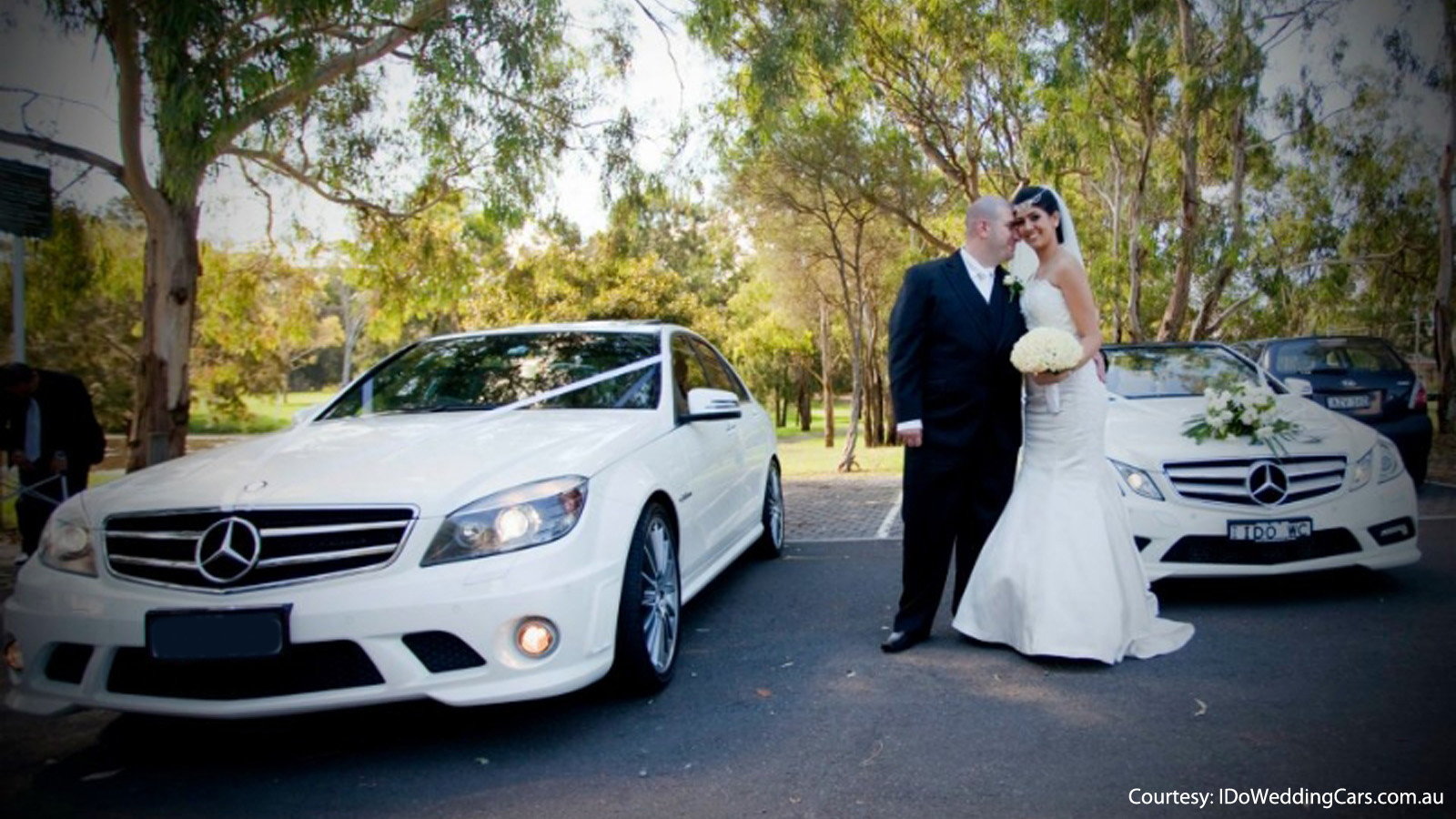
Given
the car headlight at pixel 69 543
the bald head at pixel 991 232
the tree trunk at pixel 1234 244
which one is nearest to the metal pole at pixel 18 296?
→ the car headlight at pixel 69 543

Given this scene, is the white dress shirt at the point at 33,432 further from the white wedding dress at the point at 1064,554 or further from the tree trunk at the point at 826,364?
the tree trunk at the point at 826,364

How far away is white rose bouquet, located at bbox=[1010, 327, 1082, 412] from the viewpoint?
427 centimetres

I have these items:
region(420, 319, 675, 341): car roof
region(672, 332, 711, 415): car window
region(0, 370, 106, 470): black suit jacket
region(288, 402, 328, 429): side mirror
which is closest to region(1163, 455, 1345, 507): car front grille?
region(672, 332, 711, 415): car window

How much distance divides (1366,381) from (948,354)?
7.88m

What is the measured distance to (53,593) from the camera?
11.2 feet

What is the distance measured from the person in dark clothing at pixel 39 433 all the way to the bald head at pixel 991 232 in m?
6.17

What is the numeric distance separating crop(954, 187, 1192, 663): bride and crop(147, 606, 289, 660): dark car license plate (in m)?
3.00

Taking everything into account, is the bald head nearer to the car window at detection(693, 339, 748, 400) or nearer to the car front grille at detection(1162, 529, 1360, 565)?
the car front grille at detection(1162, 529, 1360, 565)

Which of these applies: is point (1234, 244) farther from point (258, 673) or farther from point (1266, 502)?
point (258, 673)

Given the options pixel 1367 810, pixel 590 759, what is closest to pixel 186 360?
pixel 590 759

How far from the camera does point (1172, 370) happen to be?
7.00m

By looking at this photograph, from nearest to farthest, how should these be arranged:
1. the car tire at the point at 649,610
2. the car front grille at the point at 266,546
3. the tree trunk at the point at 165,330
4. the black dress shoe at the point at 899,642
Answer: the car front grille at the point at 266,546 → the car tire at the point at 649,610 → the black dress shoe at the point at 899,642 → the tree trunk at the point at 165,330

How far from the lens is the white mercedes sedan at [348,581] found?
3.22 m

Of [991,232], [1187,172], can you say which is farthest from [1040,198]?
[1187,172]
